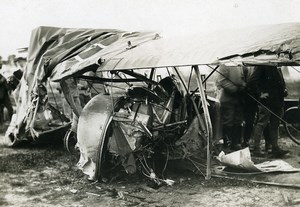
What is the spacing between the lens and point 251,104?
28.4 ft

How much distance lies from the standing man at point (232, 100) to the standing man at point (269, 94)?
0.36 meters

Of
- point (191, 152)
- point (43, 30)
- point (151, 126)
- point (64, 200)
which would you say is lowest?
point (64, 200)

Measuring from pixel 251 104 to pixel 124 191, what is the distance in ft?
12.9

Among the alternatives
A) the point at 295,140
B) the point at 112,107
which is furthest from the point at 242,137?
the point at 112,107

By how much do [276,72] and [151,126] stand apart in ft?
9.92

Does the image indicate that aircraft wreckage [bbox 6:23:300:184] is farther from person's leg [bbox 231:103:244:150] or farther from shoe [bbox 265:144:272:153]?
shoe [bbox 265:144:272:153]

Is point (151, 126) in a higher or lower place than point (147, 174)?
higher

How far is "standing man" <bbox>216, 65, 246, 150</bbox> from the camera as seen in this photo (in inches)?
329

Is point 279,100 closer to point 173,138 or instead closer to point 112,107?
point 173,138

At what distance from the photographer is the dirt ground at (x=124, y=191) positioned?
18.5 feet

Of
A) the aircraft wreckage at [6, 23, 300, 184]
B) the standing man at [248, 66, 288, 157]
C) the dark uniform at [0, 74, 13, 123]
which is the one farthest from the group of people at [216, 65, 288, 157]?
the dark uniform at [0, 74, 13, 123]

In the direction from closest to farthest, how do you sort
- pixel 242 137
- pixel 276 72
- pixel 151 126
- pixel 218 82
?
pixel 151 126
pixel 276 72
pixel 218 82
pixel 242 137

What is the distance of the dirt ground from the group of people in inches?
81.3

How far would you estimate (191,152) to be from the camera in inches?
273
